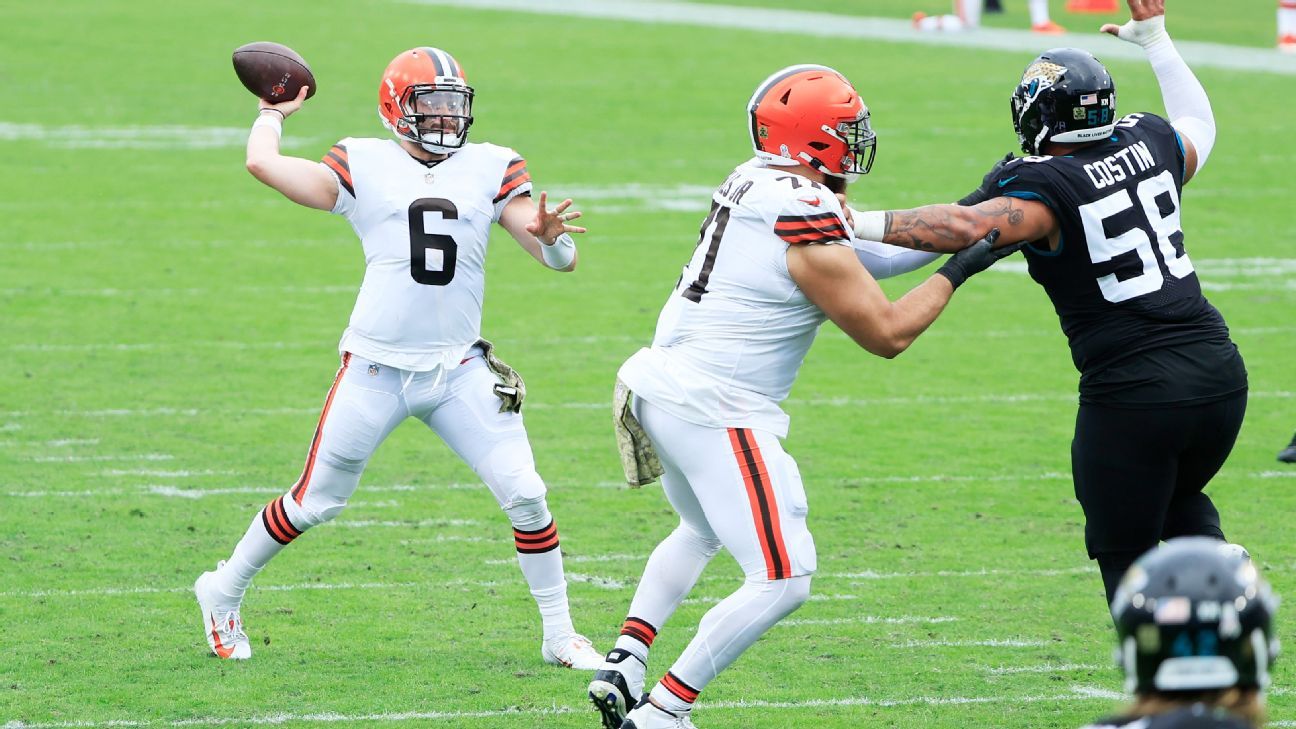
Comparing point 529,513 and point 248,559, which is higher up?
point 529,513

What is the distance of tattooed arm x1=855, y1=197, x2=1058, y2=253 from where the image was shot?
4.50 metres

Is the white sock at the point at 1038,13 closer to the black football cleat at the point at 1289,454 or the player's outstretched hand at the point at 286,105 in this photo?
the black football cleat at the point at 1289,454

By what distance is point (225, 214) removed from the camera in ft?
46.6

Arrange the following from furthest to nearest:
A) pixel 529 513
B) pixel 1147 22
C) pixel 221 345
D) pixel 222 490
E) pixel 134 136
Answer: pixel 134 136 → pixel 221 345 → pixel 222 490 → pixel 529 513 → pixel 1147 22

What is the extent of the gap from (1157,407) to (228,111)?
15.7m

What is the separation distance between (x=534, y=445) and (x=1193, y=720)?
6174 millimetres

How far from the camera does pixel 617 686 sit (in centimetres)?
485

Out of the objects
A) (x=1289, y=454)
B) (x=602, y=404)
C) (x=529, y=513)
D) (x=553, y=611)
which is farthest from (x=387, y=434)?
(x=1289, y=454)

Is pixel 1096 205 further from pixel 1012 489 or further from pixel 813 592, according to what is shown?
pixel 1012 489

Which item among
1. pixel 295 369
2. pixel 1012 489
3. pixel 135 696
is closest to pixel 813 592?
pixel 1012 489

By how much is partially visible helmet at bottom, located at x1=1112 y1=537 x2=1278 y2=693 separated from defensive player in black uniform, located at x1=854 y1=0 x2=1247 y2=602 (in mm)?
2115

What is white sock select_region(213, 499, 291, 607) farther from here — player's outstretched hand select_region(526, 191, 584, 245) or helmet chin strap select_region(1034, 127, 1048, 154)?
helmet chin strap select_region(1034, 127, 1048, 154)

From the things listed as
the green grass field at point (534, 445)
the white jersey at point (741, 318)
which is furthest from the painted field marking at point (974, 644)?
the white jersey at point (741, 318)

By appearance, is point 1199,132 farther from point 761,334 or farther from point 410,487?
point 410,487
